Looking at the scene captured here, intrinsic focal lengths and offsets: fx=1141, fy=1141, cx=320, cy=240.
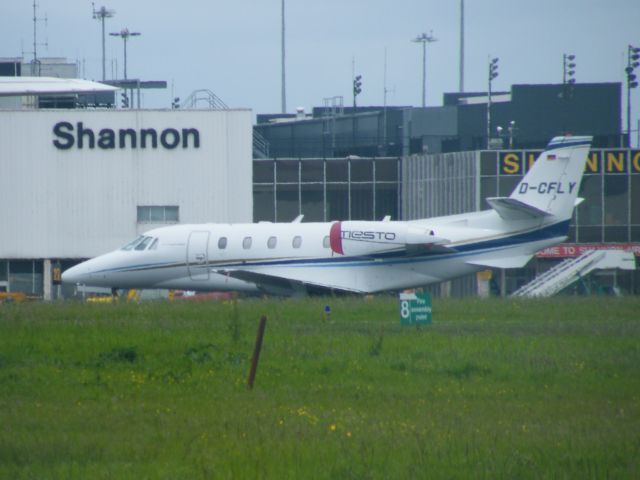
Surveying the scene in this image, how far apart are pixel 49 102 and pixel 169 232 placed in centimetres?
2710

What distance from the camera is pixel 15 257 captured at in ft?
166

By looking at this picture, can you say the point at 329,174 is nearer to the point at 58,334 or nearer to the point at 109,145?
the point at 109,145

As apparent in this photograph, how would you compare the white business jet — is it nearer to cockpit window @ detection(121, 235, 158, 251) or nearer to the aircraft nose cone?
cockpit window @ detection(121, 235, 158, 251)

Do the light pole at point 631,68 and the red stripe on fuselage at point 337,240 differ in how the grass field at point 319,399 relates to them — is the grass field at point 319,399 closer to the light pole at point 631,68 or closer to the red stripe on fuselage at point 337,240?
the red stripe on fuselage at point 337,240

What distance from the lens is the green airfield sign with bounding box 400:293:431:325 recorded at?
23.0 meters

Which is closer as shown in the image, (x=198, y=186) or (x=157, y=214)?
(x=157, y=214)

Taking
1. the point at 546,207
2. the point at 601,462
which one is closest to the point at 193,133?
the point at 546,207

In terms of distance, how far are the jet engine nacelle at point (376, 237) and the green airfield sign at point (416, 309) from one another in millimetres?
10354

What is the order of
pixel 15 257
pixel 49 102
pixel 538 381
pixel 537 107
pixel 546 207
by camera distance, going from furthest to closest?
pixel 537 107
pixel 49 102
pixel 15 257
pixel 546 207
pixel 538 381

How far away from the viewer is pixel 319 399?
50.7 feet

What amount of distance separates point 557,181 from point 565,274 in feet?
47.7

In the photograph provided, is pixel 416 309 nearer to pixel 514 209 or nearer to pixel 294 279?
pixel 514 209

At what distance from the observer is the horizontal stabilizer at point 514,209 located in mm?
32531

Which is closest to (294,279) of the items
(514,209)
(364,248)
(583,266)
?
(364,248)
